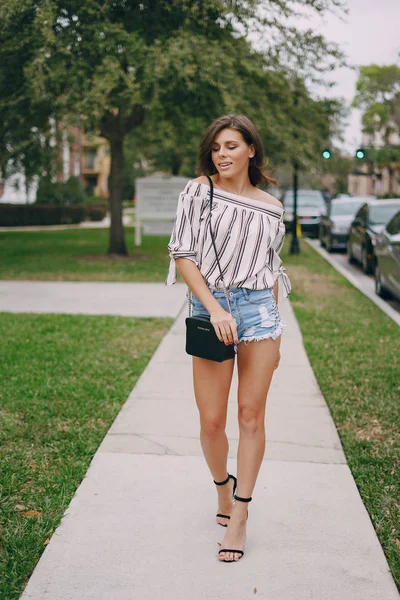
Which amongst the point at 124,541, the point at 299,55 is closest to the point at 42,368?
the point at 124,541

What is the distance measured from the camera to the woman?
125 inches

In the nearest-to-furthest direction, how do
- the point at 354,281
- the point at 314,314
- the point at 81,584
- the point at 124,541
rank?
the point at 81,584 → the point at 124,541 → the point at 314,314 → the point at 354,281

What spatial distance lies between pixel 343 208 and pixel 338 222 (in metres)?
0.97

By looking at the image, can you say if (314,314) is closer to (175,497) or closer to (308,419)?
(308,419)

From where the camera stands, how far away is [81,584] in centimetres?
296

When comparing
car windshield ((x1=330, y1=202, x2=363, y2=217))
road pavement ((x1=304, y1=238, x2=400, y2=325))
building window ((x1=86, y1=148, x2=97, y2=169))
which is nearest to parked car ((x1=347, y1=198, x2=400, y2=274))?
road pavement ((x1=304, y1=238, x2=400, y2=325))

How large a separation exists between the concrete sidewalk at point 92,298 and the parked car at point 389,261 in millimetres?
3161

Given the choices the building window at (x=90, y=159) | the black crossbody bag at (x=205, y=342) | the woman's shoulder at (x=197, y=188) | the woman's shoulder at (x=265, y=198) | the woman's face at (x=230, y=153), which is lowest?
the black crossbody bag at (x=205, y=342)

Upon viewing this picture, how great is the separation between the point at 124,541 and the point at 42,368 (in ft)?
11.0

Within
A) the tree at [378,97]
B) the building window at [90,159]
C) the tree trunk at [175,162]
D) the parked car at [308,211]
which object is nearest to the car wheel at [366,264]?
the parked car at [308,211]

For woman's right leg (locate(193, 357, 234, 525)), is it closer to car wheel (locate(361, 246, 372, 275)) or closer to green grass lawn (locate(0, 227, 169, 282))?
green grass lawn (locate(0, 227, 169, 282))

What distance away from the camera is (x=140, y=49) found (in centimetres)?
1265

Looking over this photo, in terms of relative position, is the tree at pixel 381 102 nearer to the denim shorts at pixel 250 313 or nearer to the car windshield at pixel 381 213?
the car windshield at pixel 381 213

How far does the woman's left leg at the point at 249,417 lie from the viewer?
126 inches
